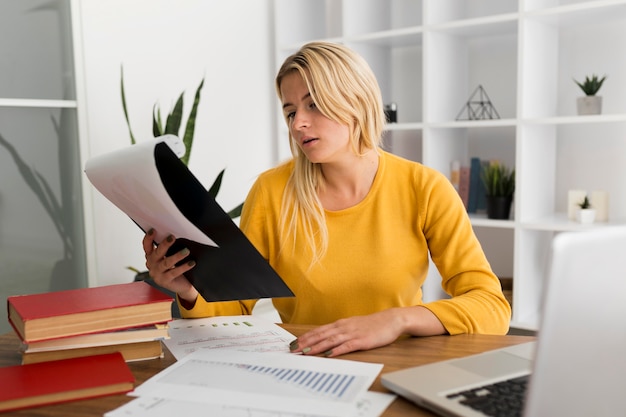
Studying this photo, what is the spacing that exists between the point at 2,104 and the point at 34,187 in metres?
0.33

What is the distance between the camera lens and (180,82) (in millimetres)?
3088

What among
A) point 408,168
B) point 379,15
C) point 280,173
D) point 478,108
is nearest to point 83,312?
point 280,173

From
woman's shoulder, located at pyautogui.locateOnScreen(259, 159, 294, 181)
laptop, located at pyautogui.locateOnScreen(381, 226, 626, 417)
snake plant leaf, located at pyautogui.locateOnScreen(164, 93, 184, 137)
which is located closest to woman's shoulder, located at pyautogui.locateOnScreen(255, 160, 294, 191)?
woman's shoulder, located at pyautogui.locateOnScreen(259, 159, 294, 181)

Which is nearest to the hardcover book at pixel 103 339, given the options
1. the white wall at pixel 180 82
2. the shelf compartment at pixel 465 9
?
the white wall at pixel 180 82

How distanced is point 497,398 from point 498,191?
2.20 metres

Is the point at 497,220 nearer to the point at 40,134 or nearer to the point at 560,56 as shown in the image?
the point at 560,56

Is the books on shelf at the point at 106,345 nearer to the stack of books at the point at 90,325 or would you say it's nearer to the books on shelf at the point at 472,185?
the stack of books at the point at 90,325

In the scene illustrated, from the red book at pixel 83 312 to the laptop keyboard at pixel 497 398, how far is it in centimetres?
56

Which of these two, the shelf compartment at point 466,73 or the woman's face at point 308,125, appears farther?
the shelf compartment at point 466,73

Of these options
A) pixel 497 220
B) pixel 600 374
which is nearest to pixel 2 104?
pixel 497 220

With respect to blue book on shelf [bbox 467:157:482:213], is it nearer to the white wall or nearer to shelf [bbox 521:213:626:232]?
shelf [bbox 521:213:626:232]

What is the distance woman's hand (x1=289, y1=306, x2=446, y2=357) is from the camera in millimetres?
1146

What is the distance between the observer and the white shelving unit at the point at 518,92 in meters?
2.77

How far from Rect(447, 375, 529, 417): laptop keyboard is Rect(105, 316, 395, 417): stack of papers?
11 centimetres
